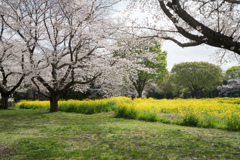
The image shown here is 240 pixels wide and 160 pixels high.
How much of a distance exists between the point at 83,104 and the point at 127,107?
17.3ft

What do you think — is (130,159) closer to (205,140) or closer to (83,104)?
(205,140)

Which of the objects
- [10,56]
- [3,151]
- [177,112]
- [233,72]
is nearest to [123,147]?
[3,151]

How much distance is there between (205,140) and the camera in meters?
5.20

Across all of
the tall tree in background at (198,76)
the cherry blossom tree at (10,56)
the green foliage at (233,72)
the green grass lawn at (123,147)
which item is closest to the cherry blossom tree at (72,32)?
the cherry blossom tree at (10,56)

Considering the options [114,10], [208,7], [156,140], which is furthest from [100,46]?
[156,140]

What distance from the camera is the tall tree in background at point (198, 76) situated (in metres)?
36.3

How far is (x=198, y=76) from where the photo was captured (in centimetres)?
3712

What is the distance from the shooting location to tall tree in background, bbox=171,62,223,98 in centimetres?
3628

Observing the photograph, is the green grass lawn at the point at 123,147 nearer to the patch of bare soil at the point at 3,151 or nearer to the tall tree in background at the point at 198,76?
the patch of bare soil at the point at 3,151

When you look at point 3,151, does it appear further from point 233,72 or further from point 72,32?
point 233,72

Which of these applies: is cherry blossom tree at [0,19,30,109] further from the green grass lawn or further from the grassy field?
the green grass lawn

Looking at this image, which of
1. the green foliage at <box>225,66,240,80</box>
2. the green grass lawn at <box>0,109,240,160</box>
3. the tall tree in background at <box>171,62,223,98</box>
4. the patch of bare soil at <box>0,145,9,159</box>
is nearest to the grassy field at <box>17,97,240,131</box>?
the green grass lawn at <box>0,109,240,160</box>

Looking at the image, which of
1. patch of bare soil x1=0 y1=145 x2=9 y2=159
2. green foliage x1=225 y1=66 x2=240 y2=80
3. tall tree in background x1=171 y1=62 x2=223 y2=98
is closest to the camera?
patch of bare soil x1=0 y1=145 x2=9 y2=159

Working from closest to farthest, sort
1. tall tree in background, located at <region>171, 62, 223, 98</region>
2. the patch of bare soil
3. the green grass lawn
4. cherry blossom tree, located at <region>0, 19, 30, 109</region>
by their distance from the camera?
1. the green grass lawn
2. the patch of bare soil
3. cherry blossom tree, located at <region>0, 19, 30, 109</region>
4. tall tree in background, located at <region>171, 62, 223, 98</region>
